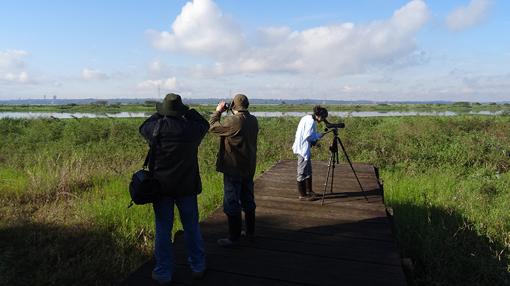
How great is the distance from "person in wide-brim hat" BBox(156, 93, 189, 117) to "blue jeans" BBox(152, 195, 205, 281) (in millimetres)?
722

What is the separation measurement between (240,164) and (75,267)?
3.11 metres

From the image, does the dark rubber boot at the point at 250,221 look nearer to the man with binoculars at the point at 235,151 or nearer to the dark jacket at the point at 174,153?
the man with binoculars at the point at 235,151

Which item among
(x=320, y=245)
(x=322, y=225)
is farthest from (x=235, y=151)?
(x=322, y=225)

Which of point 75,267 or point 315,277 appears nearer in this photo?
point 315,277

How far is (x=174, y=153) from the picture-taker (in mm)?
2930

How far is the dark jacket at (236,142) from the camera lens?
3.62 metres

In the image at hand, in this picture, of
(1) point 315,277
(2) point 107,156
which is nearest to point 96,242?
(1) point 315,277

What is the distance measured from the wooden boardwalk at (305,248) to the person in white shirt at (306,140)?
29 cm

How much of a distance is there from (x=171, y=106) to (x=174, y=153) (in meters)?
0.39

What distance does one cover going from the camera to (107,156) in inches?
557

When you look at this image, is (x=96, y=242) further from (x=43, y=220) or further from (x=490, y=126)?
(x=490, y=126)

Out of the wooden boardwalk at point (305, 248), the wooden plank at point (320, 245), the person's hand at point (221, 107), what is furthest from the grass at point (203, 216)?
the person's hand at point (221, 107)

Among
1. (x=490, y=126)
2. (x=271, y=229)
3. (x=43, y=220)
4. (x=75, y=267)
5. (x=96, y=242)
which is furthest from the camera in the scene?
(x=490, y=126)

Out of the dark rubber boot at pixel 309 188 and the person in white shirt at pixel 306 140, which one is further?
the dark rubber boot at pixel 309 188
